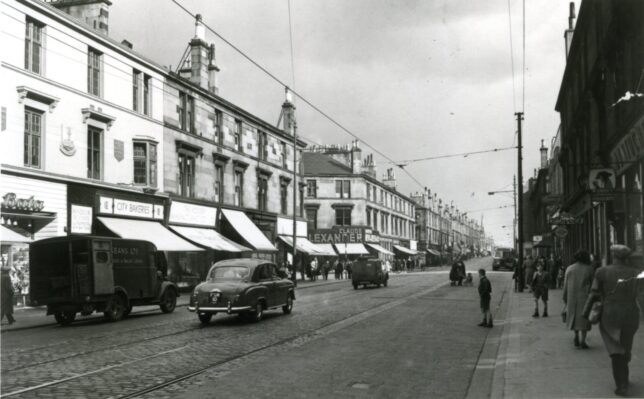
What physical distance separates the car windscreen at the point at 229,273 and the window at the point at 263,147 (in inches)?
988

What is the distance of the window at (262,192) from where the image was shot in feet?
139

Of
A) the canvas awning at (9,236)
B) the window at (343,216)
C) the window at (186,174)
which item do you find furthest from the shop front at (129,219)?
the window at (343,216)

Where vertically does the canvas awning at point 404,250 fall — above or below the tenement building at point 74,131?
below

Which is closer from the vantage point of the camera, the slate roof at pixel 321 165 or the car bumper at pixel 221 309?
the car bumper at pixel 221 309

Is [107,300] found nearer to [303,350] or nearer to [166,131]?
[303,350]

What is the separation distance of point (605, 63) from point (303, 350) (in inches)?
569

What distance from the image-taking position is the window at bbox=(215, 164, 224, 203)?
36409 mm

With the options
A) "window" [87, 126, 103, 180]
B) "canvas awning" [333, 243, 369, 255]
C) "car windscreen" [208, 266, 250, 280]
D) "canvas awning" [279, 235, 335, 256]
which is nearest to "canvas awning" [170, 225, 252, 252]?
"window" [87, 126, 103, 180]

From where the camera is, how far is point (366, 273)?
35.4m

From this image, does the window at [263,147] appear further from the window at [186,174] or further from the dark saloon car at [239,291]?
the dark saloon car at [239,291]

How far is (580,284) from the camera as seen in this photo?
1076cm

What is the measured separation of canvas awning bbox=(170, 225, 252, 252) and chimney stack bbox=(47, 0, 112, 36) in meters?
10.0

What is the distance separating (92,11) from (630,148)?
73.1 ft

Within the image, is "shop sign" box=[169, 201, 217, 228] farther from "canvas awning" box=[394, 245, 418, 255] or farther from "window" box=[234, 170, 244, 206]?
"canvas awning" box=[394, 245, 418, 255]
